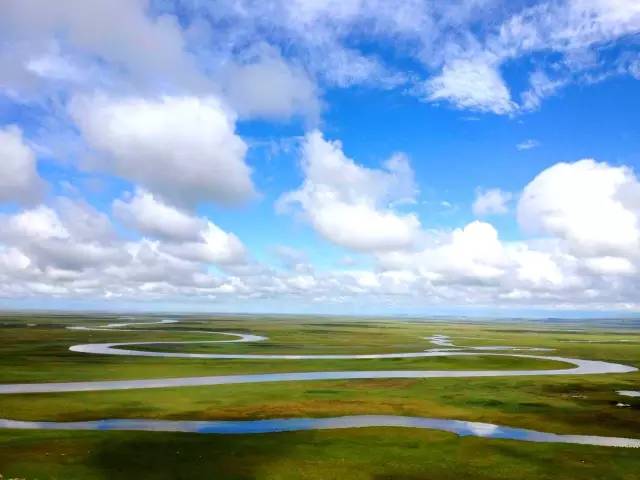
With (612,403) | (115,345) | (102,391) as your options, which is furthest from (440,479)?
(115,345)

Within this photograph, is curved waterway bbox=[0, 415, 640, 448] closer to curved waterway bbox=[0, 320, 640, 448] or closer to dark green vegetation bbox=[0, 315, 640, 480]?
curved waterway bbox=[0, 320, 640, 448]

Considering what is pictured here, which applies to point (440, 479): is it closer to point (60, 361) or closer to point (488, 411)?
point (488, 411)

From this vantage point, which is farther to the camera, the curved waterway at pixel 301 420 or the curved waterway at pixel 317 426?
the curved waterway at pixel 301 420

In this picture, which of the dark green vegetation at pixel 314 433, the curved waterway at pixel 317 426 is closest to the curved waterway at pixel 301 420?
the curved waterway at pixel 317 426

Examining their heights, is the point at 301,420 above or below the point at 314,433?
below

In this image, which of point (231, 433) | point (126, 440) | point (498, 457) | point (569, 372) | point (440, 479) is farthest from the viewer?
point (569, 372)

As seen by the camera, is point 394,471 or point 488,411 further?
point 488,411

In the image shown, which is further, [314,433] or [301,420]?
[301,420]

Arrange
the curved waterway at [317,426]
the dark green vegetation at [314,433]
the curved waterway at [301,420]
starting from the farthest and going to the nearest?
1. the curved waterway at [301,420]
2. the curved waterway at [317,426]
3. the dark green vegetation at [314,433]

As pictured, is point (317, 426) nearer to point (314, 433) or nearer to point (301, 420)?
point (301, 420)

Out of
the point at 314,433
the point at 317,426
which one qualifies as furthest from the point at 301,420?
the point at 314,433

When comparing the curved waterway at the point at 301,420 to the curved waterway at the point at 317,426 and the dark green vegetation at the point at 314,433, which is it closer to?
the curved waterway at the point at 317,426
